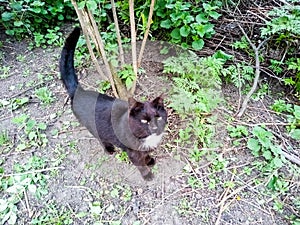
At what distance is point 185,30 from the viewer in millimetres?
2424

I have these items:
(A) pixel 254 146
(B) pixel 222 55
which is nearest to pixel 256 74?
(B) pixel 222 55

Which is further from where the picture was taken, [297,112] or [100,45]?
[297,112]

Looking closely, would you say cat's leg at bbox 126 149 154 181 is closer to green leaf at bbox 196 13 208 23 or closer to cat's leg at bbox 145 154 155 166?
cat's leg at bbox 145 154 155 166

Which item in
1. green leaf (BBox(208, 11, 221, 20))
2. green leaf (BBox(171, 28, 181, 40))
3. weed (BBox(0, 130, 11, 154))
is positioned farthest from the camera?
green leaf (BBox(171, 28, 181, 40))

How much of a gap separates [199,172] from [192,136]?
0.25m

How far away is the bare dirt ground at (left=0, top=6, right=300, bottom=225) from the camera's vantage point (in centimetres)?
170

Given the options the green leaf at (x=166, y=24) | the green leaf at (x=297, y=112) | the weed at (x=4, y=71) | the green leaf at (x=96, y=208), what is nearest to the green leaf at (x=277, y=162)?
the green leaf at (x=297, y=112)

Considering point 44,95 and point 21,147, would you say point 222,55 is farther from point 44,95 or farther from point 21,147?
point 21,147

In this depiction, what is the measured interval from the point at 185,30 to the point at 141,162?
1141 millimetres

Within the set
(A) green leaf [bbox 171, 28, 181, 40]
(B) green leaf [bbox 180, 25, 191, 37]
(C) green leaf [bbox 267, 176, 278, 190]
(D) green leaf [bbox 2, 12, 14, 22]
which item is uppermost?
(D) green leaf [bbox 2, 12, 14, 22]

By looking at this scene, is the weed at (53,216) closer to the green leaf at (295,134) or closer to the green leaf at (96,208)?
the green leaf at (96,208)

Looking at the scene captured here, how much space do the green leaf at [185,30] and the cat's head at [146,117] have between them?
100 centimetres

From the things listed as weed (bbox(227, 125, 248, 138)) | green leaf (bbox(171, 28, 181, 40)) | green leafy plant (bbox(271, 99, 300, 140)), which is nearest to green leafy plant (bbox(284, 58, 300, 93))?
green leafy plant (bbox(271, 99, 300, 140))

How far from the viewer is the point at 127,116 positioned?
1635mm
